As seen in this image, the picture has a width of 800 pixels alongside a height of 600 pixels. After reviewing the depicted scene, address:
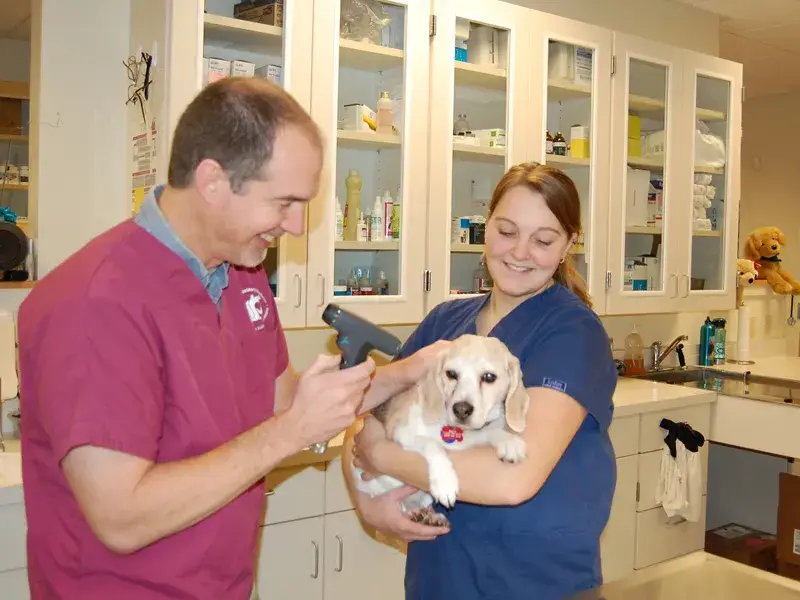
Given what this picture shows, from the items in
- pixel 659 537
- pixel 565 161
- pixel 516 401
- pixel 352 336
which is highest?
pixel 565 161

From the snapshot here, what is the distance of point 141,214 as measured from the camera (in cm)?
122

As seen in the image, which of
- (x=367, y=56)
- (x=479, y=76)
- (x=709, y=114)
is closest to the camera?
(x=367, y=56)

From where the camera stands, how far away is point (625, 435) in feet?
10.1

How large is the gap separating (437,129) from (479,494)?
1.67m

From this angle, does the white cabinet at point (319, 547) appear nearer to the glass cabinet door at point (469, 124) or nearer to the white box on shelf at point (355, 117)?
the glass cabinet door at point (469, 124)

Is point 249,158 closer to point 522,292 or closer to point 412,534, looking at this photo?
point 522,292

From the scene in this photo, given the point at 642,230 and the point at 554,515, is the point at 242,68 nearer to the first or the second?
the point at 554,515

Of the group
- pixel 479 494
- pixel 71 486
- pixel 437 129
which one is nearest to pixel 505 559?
pixel 479 494

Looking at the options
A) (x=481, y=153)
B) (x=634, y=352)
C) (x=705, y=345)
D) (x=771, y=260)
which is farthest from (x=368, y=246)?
(x=771, y=260)

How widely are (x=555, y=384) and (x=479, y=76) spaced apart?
5.81 ft

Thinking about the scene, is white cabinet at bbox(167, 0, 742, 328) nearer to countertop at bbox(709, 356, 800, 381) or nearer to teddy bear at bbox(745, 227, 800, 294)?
countertop at bbox(709, 356, 800, 381)

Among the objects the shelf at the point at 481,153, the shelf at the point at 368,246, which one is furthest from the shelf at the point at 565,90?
the shelf at the point at 368,246

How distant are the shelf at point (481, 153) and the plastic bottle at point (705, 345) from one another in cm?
184

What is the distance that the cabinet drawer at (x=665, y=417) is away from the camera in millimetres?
3152
